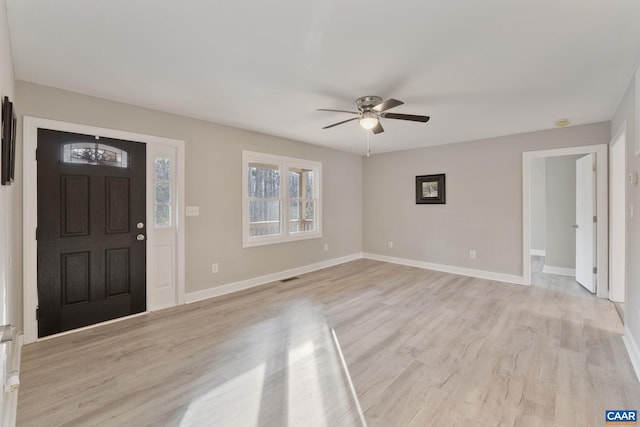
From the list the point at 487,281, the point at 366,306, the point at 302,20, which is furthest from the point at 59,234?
the point at 487,281

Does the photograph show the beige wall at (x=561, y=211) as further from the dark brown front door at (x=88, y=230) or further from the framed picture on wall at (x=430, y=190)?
the dark brown front door at (x=88, y=230)

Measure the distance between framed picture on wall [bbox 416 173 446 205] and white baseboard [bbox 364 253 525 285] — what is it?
48.3 inches

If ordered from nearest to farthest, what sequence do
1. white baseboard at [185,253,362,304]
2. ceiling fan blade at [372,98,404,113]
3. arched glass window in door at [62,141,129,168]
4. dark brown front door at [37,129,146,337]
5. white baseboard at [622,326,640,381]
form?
white baseboard at [622,326,640,381], ceiling fan blade at [372,98,404,113], dark brown front door at [37,129,146,337], arched glass window in door at [62,141,129,168], white baseboard at [185,253,362,304]

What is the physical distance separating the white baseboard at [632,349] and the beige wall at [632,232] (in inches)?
1.9

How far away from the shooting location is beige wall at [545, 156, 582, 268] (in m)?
5.11

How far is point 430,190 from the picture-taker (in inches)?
221

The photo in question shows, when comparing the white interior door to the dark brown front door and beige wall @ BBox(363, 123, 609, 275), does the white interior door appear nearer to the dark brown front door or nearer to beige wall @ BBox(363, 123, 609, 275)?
beige wall @ BBox(363, 123, 609, 275)

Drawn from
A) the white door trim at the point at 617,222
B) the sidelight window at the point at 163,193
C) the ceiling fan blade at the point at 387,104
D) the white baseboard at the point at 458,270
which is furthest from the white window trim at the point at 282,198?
the white door trim at the point at 617,222

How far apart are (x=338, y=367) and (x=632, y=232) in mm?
2944

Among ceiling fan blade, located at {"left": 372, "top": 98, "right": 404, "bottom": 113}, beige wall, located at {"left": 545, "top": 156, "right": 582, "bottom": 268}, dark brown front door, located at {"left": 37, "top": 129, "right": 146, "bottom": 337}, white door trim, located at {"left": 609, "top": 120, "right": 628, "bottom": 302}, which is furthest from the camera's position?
beige wall, located at {"left": 545, "top": 156, "right": 582, "bottom": 268}

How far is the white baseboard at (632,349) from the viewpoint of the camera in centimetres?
223

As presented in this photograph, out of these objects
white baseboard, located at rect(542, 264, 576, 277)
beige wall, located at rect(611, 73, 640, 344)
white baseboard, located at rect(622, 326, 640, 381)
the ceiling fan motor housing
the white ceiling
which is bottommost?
white baseboard, located at rect(622, 326, 640, 381)

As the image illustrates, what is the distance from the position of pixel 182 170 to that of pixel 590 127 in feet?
18.7

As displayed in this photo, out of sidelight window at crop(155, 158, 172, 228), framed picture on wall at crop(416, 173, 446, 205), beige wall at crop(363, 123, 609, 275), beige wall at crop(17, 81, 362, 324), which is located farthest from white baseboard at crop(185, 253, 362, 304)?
framed picture on wall at crop(416, 173, 446, 205)
